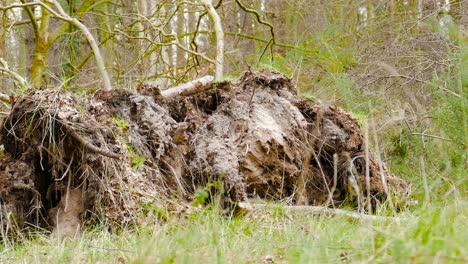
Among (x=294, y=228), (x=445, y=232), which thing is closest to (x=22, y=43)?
(x=294, y=228)

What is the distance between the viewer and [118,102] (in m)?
5.53

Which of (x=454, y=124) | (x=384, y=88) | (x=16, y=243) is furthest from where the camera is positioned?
(x=384, y=88)

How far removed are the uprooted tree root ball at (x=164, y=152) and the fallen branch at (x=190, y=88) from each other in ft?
0.21

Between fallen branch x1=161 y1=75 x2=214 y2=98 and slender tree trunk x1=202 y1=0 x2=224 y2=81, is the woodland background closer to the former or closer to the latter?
slender tree trunk x1=202 y1=0 x2=224 y2=81

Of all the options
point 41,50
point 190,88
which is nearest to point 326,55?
point 41,50

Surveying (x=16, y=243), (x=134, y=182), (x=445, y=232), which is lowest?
(x=16, y=243)

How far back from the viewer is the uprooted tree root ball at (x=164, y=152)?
477 centimetres

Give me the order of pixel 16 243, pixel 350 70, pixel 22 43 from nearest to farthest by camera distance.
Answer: pixel 16 243 < pixel 350 70 < pixel 22 43

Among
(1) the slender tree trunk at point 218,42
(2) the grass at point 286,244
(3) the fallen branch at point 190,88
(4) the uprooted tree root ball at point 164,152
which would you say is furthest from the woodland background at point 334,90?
(3) the fallen branch at point 190,88

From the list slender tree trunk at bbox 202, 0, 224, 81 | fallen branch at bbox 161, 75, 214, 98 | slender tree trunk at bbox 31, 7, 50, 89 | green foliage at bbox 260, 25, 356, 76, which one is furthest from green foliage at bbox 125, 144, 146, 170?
slender tree trunk at bbox 31, 7, 50, 89

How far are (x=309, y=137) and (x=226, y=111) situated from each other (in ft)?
2.95

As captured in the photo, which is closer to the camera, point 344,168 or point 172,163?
point 172,163

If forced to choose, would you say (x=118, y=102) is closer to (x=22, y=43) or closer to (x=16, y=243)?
(x=16, y=243)

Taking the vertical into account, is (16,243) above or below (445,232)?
below
